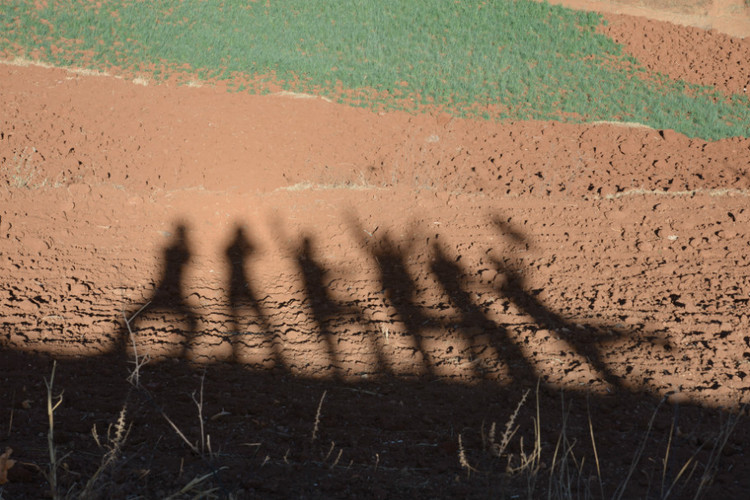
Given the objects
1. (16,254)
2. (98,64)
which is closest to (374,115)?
(98,64)

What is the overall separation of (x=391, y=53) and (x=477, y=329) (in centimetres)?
1141

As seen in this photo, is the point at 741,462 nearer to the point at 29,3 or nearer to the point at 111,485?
the point at 111,485

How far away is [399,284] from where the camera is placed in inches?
224

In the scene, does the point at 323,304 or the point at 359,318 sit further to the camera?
the point at 323,304

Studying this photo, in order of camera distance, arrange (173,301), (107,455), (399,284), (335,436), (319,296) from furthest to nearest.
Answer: (399,284), (319,296), (173,301), (335,436), (107,455)

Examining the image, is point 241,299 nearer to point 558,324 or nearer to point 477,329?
point 477,329

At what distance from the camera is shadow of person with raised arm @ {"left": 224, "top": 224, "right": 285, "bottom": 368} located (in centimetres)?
467

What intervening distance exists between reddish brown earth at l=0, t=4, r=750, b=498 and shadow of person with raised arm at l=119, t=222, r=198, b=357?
0.03 meters

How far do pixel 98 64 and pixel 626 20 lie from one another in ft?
45.2

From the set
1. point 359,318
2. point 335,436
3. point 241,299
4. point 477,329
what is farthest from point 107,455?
point 241,299

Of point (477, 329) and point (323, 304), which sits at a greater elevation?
point (477, 329)

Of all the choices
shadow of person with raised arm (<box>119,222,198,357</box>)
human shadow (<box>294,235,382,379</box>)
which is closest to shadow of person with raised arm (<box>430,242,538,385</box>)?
human shadow (<box>294,235,382,379</box>)

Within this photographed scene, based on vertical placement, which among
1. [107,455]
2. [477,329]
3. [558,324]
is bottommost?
[477,329]

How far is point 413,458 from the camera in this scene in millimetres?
3227
